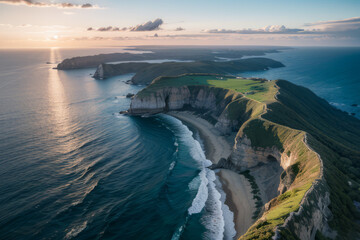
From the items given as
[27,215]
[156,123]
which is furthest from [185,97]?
[27,215]

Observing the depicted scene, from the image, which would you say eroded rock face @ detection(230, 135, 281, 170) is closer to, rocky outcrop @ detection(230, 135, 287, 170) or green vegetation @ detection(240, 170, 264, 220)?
rocky outcrop @ detection(230, 135, 287, 170)

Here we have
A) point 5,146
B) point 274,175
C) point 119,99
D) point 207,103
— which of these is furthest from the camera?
point 119,99

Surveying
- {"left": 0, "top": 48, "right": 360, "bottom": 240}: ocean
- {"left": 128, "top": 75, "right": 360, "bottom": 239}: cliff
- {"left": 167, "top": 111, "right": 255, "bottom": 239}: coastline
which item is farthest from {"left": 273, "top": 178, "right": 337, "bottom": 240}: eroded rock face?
{"left": 0, "top": 48, "right": 360, "bottom": 240}: ocean

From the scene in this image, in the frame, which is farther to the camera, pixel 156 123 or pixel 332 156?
pixel 156 123

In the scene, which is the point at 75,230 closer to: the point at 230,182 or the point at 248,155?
the point at 230,182

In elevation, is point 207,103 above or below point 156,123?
above

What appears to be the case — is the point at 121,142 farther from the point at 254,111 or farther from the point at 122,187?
the point at 254,111

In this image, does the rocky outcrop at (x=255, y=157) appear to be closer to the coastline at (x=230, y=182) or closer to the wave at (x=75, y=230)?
the coastline at (x=230, y=182)

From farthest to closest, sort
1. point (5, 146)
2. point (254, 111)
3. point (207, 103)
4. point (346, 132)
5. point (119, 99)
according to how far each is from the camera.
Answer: point (119, 99)
point (207, 103)
point (346, 132)
point (254, 111)
point (5, 146)
